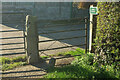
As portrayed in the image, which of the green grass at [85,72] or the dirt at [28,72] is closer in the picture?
the green grass at [85,72]

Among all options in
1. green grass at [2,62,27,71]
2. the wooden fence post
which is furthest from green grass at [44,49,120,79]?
green grass at [2,62,27,71]

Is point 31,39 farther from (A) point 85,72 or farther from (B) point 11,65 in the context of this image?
(A) point 85,72

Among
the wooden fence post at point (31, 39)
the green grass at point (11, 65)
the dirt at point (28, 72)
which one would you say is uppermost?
the wooden fence post at point (31, 39)

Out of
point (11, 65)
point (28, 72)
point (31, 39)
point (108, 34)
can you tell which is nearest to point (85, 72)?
point (108, 34)

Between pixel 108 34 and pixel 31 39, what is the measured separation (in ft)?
7.61

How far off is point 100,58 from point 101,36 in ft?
2.16

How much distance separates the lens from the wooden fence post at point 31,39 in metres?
4.89

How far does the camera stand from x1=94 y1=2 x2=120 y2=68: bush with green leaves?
4227 mm

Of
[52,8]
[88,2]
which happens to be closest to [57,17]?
[52,8]

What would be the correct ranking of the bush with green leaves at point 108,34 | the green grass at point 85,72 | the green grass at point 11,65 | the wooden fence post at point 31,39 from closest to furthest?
the green grass at point 85,72, the bush with green leaves at point 108,34, the green grass at point 11,65, the wooden fence post at point 31,39

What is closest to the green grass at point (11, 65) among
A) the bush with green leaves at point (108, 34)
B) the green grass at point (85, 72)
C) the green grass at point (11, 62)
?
the green grass at point (11, 62)

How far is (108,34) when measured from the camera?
4.41m

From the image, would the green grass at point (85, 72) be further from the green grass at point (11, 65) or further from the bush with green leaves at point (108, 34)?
the green grass at point (11, 65)

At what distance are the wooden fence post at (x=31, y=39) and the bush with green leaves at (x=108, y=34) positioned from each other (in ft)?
6.33
